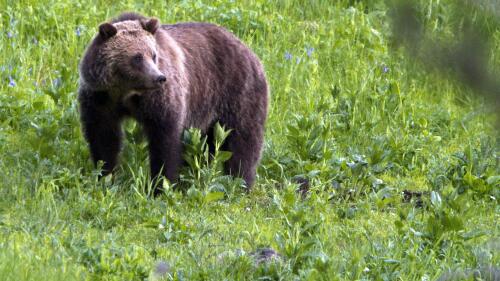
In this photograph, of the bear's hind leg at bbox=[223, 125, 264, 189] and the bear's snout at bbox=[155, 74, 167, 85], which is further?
the bear's hind leg at bbox=[223, 125, 264, 189]

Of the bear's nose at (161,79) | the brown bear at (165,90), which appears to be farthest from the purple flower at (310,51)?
the bear's nose at (161,79)

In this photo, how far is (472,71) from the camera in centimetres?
179

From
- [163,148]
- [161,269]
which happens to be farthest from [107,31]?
[161,269]

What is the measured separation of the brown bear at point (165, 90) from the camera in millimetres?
5836

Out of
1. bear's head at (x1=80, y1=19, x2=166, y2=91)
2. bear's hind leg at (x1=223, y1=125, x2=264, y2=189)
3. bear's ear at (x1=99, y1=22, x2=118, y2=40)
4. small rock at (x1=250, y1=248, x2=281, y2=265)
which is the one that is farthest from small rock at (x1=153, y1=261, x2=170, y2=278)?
bear's hind leg at (x1=223, y1=125, x2=264, y2=189)

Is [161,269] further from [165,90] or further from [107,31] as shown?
[107,31]

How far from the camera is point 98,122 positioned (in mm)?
5945

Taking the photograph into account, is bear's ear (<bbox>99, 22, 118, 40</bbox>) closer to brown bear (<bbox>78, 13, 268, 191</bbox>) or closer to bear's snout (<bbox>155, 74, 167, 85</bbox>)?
brown bear (<bbox>78, 13, 268, 191</bbox>)

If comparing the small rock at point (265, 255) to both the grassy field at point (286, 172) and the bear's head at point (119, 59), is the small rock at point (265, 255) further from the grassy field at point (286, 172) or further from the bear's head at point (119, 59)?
the bear's head at point (119, 59)

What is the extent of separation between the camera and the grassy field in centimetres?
413

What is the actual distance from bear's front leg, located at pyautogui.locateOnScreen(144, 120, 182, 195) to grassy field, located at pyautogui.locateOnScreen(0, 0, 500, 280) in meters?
0.14

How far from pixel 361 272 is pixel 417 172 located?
285cm

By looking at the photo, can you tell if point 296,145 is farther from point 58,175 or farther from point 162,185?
point 58,175

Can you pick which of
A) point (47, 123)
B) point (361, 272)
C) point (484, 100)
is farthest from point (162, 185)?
point (484, 100)
